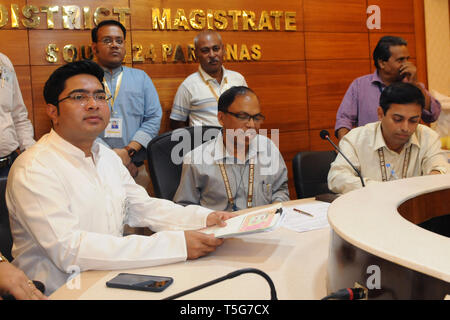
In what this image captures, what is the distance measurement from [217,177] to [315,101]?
2949 mm

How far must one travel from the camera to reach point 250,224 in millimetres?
1449

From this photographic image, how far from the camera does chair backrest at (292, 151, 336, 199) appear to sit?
276 centimetres

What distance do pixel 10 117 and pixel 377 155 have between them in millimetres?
2367

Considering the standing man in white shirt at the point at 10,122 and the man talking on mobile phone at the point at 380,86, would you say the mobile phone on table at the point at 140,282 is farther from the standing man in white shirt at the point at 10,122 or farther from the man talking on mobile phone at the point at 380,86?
the man talking on mobile phone at the point at 380,86

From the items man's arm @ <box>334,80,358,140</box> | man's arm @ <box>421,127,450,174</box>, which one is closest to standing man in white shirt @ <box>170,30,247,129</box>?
man's arm @ <box>334,80,358,140</box>

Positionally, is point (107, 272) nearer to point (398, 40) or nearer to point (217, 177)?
point (217, 177)

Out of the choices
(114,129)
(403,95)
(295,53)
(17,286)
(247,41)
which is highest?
(247,41)

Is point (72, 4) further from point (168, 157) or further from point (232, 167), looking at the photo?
point (232, 167)

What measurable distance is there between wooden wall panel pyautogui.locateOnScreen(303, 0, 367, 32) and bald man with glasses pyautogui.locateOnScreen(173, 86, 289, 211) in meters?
2.87

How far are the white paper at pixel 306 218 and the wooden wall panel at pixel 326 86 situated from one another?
3.10 m

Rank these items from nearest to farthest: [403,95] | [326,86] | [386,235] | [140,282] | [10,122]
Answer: [386,235], [140,282], [403,95], [10,122], [326,86]

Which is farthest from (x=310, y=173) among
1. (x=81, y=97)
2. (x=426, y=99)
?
(x=81, y=97)

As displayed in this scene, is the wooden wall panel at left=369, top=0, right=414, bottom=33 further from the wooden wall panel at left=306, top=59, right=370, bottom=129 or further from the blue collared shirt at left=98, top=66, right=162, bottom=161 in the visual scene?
the blue collared shirt at left=98, top=66, right=162, bottom=161
